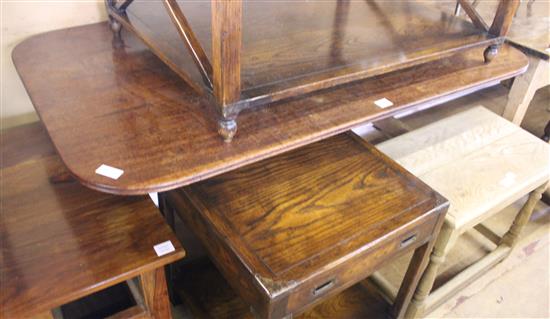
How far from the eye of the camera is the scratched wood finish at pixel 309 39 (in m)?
0.79

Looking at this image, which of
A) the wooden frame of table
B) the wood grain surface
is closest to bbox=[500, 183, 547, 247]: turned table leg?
the wood grain surface

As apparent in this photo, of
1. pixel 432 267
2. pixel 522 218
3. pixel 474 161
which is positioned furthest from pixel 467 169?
pixel 522 218

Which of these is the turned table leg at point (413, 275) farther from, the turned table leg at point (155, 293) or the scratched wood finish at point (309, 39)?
the turned table leg at point (155, 293)

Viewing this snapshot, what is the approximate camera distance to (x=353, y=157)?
108cm

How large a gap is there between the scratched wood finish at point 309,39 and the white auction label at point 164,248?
28 cm

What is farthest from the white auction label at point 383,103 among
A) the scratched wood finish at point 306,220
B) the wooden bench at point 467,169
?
the wooden bench at point 467,169

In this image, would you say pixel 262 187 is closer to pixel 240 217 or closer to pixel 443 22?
pixel 240 217

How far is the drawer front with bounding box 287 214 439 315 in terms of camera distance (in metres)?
0.82

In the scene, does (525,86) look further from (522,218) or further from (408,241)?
(408,241)

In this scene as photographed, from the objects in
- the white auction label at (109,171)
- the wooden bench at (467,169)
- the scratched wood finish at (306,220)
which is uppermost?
the white auction label at (109,171)

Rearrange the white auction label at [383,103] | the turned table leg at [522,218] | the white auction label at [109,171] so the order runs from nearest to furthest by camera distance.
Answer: the white auction label at [109,171] → the white auction label at [383,103] → the turned table leg at [522,218]

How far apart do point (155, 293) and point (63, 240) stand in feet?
0.62

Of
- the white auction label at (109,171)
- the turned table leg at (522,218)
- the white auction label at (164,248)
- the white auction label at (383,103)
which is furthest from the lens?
the turned table leg at (522,218)

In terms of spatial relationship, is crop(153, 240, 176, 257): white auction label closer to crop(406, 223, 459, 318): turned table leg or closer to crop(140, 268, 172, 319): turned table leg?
crop(140, 268, 172, 319): turned table leg
